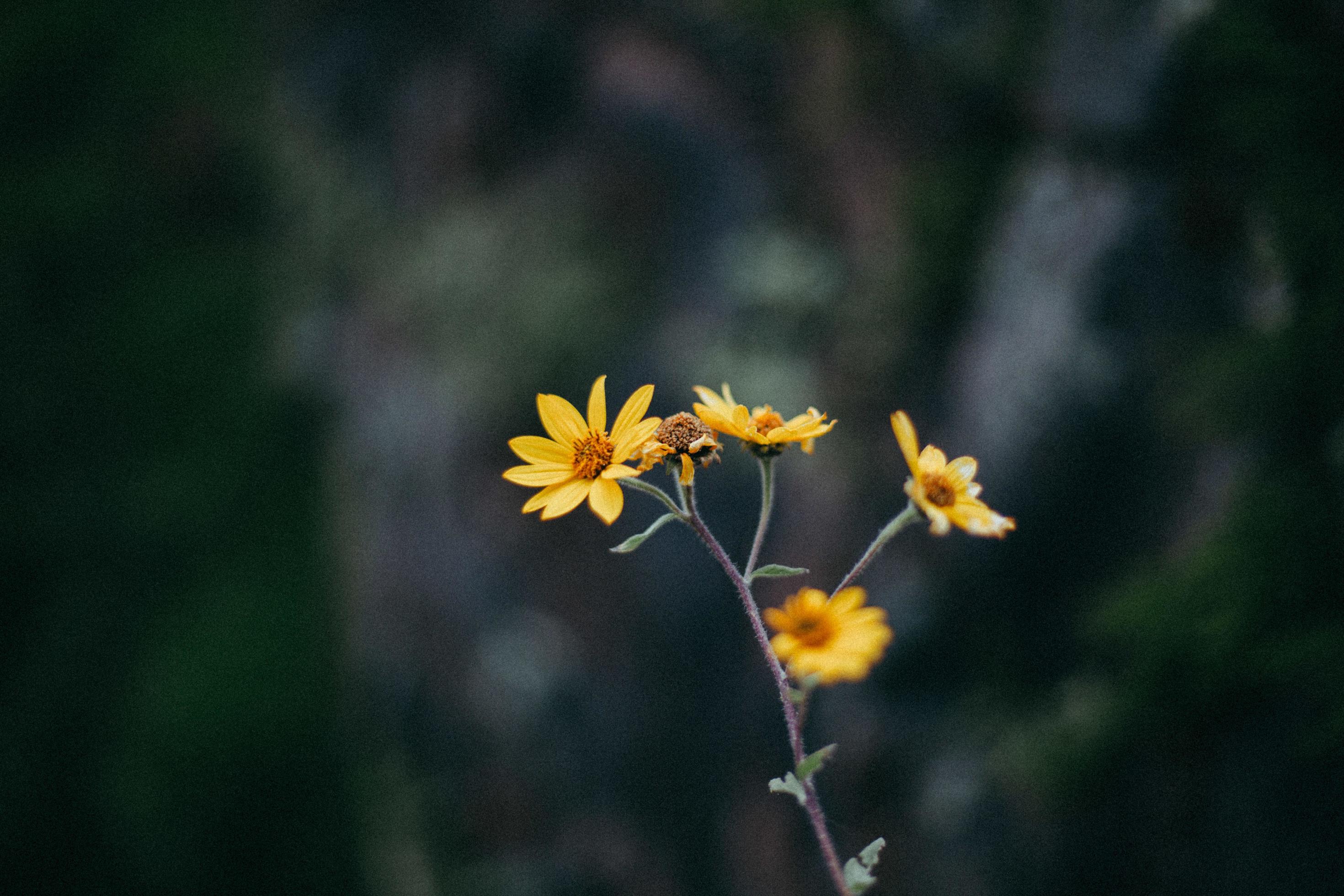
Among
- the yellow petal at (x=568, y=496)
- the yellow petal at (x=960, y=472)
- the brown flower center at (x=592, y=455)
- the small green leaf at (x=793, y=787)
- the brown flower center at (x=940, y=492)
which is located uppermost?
the brown flower center at (x=592, y=455)

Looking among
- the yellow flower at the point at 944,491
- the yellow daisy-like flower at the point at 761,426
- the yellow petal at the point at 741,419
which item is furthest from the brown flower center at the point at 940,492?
the yellow petal at the point at 741,419

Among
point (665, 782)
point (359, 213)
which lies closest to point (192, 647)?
point (359, 213)

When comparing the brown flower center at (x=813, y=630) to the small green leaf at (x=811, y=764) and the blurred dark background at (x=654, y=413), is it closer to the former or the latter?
the small green leaf at (x=811, y=764)

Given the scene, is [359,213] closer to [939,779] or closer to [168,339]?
[168,339]

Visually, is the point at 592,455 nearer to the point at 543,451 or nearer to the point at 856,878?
the point at 543,451

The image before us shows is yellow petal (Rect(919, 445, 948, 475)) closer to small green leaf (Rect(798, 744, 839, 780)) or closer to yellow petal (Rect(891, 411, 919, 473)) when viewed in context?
yellow petal (Rect(891, 411, 919, 473))

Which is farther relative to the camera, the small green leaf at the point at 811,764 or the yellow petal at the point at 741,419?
the yellow petal at the point at 741,419

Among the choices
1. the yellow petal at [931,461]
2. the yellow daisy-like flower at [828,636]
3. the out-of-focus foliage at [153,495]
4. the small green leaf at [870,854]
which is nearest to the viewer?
the yellow daisy-like flower at [828,636]

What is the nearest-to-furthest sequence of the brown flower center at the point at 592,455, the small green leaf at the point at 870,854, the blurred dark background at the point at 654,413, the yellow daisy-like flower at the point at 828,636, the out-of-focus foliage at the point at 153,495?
the yellow daisy-like flower at the point at 828,636, the small green leaf at the point at 870,854, the brown flower center at the point at 592,455, the blurred dark background at the point at 654,413, the out-of-focus foliage at the point at 153,495
